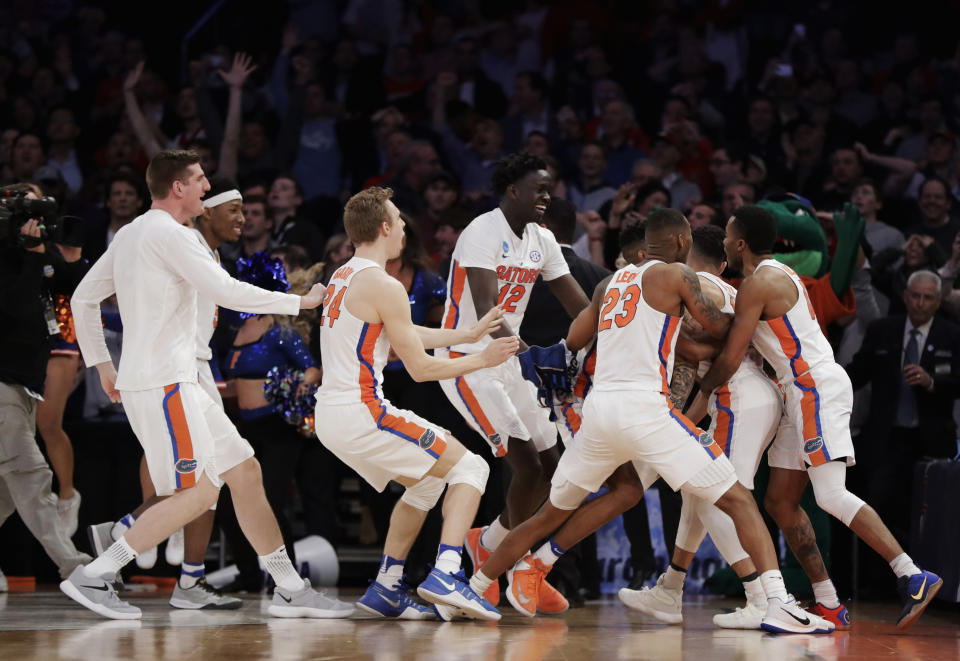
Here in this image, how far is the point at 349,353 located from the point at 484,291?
3.19 ft

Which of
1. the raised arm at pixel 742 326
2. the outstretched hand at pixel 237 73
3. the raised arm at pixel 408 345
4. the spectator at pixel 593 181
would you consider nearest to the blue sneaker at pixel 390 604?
the raised arm at pixel 408 345

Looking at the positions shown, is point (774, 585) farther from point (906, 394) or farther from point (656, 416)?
point (906, 394)

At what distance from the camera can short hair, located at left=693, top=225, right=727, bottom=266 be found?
663 centimetres

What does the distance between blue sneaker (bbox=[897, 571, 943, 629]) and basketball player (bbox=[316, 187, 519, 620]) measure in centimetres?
204

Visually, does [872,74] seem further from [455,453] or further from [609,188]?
[455,453]

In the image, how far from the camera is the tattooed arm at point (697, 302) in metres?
5.96

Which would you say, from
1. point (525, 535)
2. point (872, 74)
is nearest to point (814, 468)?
point (525, 535)

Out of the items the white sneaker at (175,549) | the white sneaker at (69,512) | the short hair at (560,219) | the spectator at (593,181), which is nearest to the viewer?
the white sneaker at (175,549)

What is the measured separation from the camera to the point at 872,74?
12.9m

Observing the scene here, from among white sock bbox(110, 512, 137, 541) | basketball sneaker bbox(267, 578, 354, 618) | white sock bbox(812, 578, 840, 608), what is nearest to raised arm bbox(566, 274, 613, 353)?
white sock bbox(812, 578, 840, 608)

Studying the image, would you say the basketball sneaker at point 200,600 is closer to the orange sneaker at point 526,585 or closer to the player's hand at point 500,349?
the orange sneaker at point 526,585

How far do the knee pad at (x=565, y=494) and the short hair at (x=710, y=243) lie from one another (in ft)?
4.90

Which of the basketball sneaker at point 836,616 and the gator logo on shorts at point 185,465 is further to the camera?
the basketball sneaker at point 836,616

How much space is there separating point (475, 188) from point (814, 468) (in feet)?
18.0
